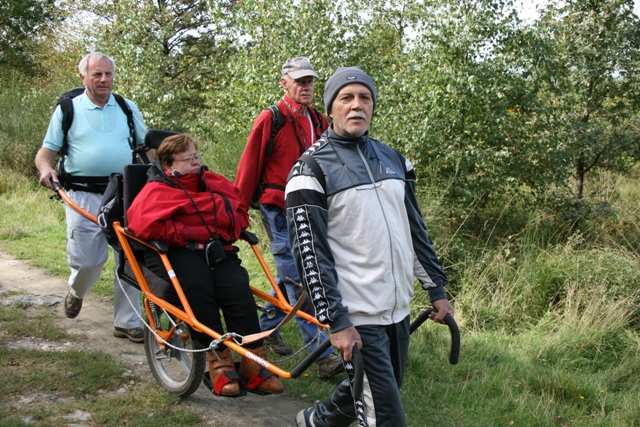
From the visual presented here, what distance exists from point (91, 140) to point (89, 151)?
9 centimetres

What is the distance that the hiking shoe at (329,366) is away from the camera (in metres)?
4.97

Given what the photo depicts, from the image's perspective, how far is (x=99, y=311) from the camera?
6.46 metres

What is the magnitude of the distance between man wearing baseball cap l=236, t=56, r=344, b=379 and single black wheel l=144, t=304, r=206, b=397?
2.68 ft

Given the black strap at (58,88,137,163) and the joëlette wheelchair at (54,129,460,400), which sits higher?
the black strap at (58,88,137,163)

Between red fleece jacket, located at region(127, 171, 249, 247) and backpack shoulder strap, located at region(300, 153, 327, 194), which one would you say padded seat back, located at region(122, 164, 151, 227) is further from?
backpack shoulder strap, located at region(300, 153, 327, 194)

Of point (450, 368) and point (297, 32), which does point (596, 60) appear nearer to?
point (297, 32)

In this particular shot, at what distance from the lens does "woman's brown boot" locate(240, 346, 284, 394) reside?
4.11m

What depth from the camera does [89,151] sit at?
5371 millimetres

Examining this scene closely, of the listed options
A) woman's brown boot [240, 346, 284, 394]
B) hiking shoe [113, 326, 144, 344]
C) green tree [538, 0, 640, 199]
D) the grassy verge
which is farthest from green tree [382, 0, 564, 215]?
woman's brown boot [240, 346, 284, 394]

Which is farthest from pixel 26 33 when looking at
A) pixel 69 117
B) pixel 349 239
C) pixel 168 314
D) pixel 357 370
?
pixel 357 370

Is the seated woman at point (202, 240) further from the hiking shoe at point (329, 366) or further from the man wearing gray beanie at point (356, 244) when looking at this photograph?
the man wearing gray beanie at point (356, 244)

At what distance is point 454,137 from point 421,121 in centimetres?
54

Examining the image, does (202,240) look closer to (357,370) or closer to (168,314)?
(168,314)

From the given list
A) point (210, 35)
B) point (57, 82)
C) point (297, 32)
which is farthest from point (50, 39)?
point (297, 32)
